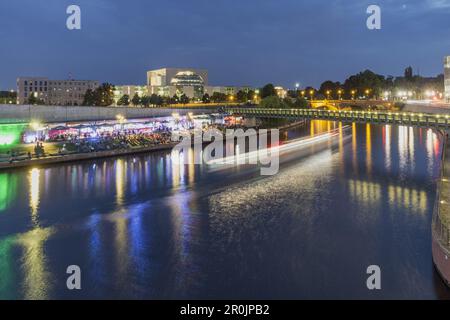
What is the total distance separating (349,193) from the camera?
13.1 meters

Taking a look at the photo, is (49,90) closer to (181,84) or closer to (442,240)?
(181,84)

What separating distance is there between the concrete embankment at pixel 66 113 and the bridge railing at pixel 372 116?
23.4ft

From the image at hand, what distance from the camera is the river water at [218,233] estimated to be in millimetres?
7086

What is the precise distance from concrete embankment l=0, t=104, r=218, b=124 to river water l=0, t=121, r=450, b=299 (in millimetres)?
5464

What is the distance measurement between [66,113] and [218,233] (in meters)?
17.1

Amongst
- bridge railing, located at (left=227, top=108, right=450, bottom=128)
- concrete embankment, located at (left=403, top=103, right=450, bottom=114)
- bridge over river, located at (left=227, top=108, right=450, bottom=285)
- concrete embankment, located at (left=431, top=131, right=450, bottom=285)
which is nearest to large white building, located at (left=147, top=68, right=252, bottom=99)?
bridge over river, located at (left=227, top=108, right=450, bottom=285)

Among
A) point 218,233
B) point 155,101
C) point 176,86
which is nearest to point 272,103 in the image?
point 155,101

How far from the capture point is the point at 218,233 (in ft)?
31.3

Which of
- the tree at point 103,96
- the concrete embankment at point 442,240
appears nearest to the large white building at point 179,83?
the tree at point 103,96

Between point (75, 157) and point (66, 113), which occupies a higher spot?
point (66, 113)

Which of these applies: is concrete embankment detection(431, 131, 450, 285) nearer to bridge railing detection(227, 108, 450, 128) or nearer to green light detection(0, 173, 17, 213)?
bridge railing detection(227, 108, 450, 128)

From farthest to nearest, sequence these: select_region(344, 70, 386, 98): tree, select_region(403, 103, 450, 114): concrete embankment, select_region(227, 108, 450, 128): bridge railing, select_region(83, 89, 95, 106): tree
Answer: select_region(344, 70, 386, 98): tree, select_region(83, 89, 95, 106): tree, select_region(403, 103, 450, 114): concrete embankment, select_region(227, 108, 450, 128): bridge railing

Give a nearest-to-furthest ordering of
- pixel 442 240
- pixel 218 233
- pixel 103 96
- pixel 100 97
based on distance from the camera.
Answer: pixel 442 240 → pixel 218 233 → pixel 100 97 → pixel 103 96

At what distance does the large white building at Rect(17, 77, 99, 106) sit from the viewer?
190 feet
